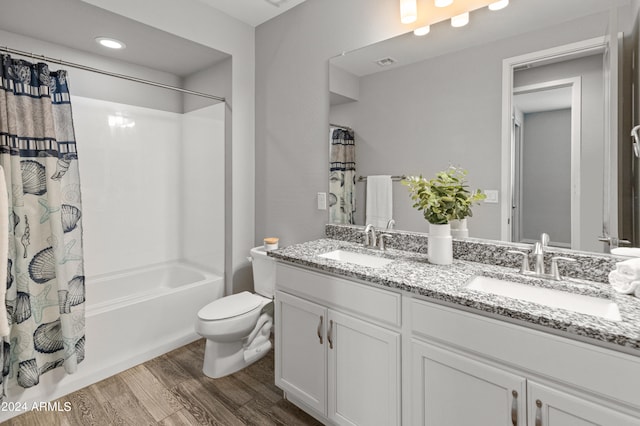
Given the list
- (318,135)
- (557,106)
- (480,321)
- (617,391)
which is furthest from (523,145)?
(318,135)

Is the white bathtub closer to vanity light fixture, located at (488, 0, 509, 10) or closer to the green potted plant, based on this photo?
the green potted plant

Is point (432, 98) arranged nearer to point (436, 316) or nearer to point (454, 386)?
point (436, 316)

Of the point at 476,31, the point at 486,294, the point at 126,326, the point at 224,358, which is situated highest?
the point at 476,31

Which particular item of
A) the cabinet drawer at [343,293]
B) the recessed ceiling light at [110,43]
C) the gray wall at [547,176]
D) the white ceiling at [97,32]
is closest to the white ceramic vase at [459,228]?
the gray wall at [547,176]

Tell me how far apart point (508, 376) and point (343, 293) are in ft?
2.26

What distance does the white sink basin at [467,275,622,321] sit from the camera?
3.66ft

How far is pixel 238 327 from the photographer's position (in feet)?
6.89

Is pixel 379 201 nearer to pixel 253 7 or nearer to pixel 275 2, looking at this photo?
pixel 275 2

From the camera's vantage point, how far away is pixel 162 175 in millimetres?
3111

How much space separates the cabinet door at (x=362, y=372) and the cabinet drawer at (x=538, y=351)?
203 mm

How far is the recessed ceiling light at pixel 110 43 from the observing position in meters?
2.35

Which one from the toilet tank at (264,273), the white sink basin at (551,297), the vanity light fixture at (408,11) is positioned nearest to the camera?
the white sink basin at (551,297)

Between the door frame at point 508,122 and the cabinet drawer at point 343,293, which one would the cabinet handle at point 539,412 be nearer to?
the cabinet drawer at point 343,293

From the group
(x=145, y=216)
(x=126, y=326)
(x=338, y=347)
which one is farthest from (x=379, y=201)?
(x=145, y=216)
